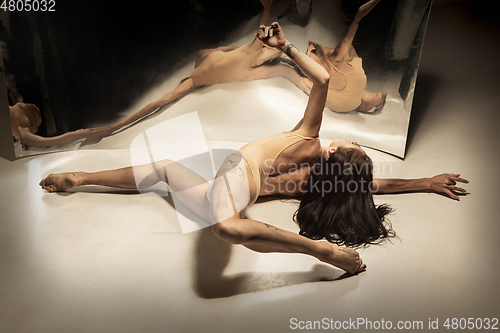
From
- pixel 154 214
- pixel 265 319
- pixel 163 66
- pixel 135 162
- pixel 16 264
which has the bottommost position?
pixel 265 319

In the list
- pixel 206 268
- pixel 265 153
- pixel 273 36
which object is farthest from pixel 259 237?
pixel 273 36

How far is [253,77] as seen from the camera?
10.1 feet

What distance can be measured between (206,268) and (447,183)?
5.83 ft

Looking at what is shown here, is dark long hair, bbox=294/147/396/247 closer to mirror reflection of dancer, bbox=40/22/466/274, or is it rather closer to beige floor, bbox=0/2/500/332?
mirror reflection of dancer, bbox=40/22/466/274

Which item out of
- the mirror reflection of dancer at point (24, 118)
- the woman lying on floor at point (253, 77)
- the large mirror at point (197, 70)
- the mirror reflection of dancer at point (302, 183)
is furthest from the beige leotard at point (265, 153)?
the mirror reflection of dancer at point (24, 118)

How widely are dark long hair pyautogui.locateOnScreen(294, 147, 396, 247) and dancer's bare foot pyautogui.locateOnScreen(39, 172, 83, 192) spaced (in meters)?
1.49

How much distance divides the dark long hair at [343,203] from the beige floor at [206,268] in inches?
4.2

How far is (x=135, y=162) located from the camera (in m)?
2.81

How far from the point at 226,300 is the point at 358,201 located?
1.04 metres

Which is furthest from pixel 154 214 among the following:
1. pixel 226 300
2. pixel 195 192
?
pixel 226 300

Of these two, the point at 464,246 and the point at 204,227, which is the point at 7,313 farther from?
the point at 464,246

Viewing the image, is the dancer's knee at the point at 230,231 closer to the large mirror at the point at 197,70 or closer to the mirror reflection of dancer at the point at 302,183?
the mirror reflection of dancer at the point at 302,183

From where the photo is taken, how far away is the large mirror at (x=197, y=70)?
2.85m

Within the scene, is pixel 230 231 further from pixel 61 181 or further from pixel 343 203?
pixel 61 181
